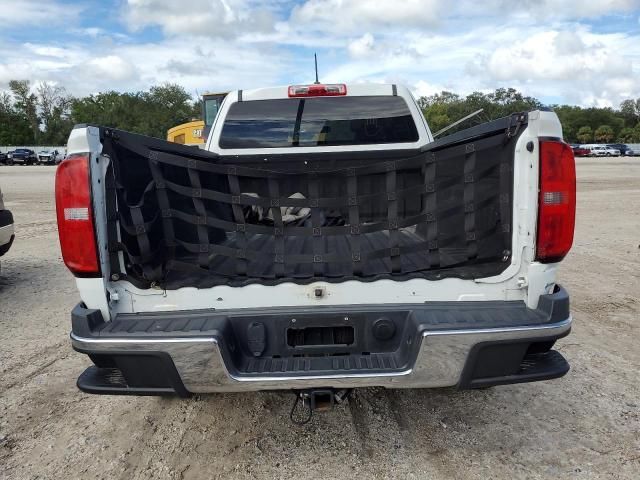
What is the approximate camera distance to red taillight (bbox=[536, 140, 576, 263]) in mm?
2443

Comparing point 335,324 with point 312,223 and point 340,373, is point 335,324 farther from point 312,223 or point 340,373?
point 312,223

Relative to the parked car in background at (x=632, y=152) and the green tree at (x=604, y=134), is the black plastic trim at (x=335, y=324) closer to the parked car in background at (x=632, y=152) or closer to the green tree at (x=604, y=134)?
the parked car in background at (x=632, y=152)

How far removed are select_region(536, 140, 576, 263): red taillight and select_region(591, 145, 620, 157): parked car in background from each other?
69.4 m

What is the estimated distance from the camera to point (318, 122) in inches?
175

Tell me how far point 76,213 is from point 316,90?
2293mm

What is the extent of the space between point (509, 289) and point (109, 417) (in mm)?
2695

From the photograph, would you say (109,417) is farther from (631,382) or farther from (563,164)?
(631,382)

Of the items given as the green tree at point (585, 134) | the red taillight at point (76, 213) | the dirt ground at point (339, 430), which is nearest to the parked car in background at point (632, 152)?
the green tree at point (585, 134)

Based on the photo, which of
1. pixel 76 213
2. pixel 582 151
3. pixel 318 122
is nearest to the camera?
pixel 76 213

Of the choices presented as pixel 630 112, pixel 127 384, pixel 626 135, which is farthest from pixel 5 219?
pixel 630 112

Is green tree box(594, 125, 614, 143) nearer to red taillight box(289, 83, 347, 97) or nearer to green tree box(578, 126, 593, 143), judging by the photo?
green tree box(578, 126, 593, 143)

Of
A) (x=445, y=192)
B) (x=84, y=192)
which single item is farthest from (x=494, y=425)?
(x=84, y=192)

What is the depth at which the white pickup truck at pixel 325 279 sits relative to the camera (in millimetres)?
2441

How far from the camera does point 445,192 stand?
10.2ft
